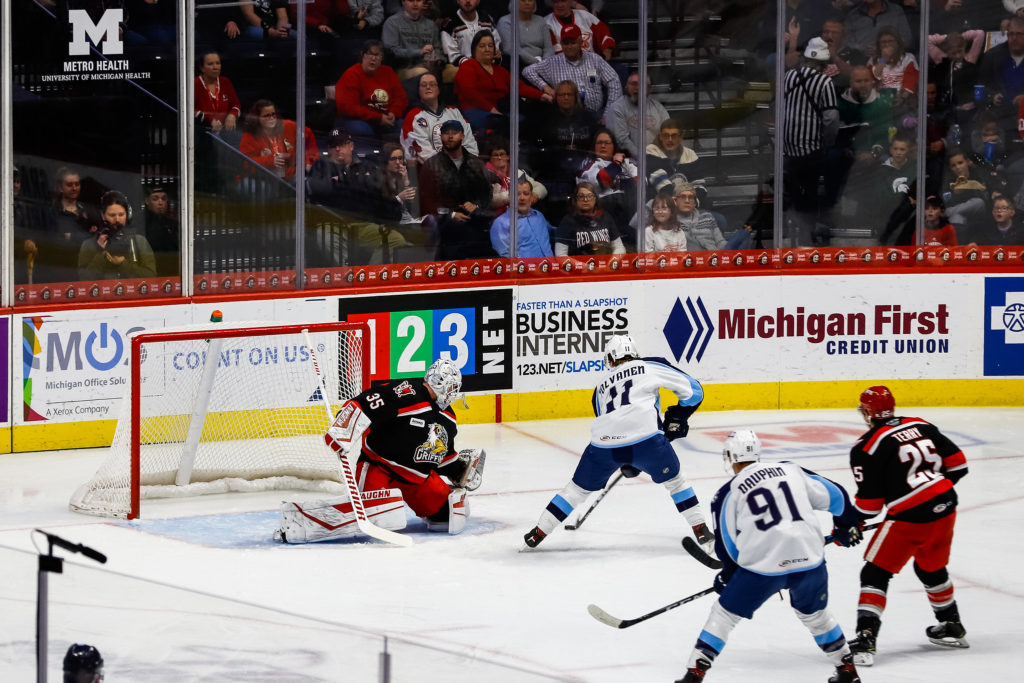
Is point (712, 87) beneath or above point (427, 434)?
above

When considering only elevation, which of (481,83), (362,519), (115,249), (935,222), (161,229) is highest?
(481,83)

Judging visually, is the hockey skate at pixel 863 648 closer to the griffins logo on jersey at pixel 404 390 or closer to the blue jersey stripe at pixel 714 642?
the blue jersey stripe at pixel 714 642

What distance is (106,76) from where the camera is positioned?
8.91 meters

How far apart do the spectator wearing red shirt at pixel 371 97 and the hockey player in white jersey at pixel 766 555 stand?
17.1 ft

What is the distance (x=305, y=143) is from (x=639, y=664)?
5008 millimetres

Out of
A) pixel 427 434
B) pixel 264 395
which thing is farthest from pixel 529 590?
pixel 264 395

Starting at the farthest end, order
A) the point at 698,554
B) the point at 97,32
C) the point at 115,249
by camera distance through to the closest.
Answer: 1. the point at 115,249
2. the point at 97,32
3. the point at 698,554

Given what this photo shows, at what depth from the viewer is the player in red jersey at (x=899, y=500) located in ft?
18.2

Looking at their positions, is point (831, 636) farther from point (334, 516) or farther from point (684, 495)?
point (334, 516)

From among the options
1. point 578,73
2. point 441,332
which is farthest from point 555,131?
point 441,332

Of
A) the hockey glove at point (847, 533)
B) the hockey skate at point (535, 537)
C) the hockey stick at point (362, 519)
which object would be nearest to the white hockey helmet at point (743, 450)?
the hockey glove at point (847, 533)

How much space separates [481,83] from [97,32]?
2424mm

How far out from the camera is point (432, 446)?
713 cm

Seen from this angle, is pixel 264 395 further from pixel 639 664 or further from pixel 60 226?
pixel 639 664
